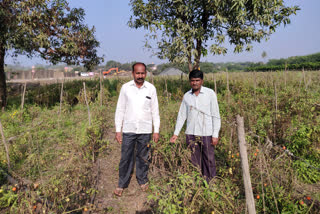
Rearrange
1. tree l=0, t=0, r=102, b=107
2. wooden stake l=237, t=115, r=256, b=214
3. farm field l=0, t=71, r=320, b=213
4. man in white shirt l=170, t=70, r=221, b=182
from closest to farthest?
wooden stake l=237, t=115, r=256, b=214 < farm field l=0, t=71, r=320, b=213 < man in white shirt l=170, t=70, r=221, b=182 < tree l=0, t=0, r=102, b=107

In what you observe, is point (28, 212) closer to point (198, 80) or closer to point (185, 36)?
point (198, 80)

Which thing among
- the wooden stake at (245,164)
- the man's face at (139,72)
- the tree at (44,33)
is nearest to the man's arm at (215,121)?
the wooden stake at (245,164)

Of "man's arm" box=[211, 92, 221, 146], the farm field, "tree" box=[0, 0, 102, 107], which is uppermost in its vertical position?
"tree" box=[0, 0, 102, 107]

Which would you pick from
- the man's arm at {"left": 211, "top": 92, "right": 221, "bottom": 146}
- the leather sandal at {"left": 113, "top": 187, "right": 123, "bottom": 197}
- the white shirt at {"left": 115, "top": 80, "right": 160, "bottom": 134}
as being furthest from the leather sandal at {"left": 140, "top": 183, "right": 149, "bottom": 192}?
the man's arm at {"left": 211, "top": 92, "right": 221, "bottom": 146}

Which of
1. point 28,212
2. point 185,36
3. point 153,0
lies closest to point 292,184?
point 28,212

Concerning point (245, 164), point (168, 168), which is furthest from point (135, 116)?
point (245, 164)

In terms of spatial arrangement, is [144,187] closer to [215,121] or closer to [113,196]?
[113,196]

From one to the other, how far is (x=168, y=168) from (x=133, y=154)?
87 cm

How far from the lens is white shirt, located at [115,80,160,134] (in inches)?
103

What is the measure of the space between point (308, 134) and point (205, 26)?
4537 mm

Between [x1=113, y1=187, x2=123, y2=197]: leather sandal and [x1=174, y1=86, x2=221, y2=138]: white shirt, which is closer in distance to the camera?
[x1=174, y1=86, x2=221, y2=138]: white shirt

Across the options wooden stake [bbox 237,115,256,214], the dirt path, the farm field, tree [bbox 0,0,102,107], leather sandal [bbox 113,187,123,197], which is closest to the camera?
wooden stake [bbox 237,115,256,214]

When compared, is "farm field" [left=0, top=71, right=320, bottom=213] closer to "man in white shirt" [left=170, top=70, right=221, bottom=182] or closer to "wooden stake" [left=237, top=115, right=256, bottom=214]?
"wooden stake" [left=237, top=115, right=256, bottom=214]

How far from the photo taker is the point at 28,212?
1.92 metres
